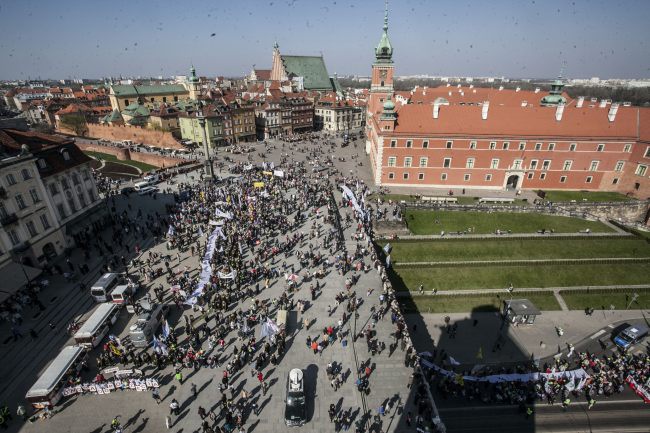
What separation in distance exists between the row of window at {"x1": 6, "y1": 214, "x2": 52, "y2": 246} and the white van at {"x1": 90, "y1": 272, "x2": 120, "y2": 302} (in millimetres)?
9057

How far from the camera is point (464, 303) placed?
1321 inches

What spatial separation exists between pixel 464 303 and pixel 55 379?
31918mm

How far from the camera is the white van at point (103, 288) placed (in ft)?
88.0

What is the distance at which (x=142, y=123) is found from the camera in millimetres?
90438

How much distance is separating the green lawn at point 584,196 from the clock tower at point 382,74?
32290 millimetres

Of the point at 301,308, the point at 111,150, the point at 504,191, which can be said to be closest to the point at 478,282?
the point at 301,308

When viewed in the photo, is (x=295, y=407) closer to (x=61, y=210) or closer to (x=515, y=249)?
(x=61, y=210)

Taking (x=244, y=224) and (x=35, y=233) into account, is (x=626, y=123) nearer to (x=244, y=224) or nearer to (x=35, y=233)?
(x=244, y=224)

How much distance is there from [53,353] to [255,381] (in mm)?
13917

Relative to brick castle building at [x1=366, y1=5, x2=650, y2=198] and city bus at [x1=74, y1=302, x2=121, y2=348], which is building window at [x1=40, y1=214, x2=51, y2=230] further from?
brick castle building at [x1=366, y1=5, x2=650, y2=198]

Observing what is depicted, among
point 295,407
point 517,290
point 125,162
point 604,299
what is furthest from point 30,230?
point 604,299

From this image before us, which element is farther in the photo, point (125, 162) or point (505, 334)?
point (125, 162)

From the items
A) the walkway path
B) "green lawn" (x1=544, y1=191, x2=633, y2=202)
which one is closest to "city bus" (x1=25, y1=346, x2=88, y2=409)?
the walkway path

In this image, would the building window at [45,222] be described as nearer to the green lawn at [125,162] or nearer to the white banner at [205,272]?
the white banner at [205,272]
